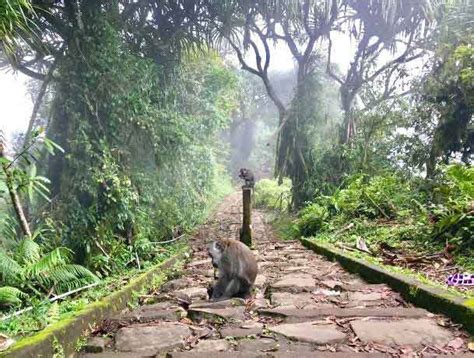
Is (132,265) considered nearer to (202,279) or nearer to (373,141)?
(202,279)

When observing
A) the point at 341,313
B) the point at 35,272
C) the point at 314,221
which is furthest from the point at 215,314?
the point at 314,221

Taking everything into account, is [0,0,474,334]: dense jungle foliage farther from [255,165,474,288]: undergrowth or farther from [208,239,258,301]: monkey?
[208,239,258,301]: monkey

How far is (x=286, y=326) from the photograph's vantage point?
278cm

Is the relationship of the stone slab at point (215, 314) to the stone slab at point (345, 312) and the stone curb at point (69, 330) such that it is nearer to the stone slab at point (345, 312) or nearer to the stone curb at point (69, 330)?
the stone slab at point (345, 312)

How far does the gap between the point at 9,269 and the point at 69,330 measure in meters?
1.90

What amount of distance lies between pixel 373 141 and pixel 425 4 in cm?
391

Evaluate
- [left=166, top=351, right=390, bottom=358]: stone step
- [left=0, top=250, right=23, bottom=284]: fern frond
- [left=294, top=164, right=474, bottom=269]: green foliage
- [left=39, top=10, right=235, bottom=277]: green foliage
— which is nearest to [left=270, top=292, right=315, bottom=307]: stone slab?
[left=166, top=351, right=390, bottom=358]: stone step

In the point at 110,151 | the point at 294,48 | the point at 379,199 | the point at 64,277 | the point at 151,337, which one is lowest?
the point at 64,277

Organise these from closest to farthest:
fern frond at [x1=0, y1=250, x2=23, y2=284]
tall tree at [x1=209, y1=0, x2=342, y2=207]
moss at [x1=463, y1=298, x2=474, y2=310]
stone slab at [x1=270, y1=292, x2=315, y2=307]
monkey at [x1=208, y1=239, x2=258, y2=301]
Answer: moss at [x1=463, y1=298, x2=474, y2=310], stone slab at [x1=270, y1=292, x2=315, y2=307], monkey at [x1=208, y1=239, x2=258, y2=301], fern frond at [x1=0, y1=250, x2=23, y2=284], tall tree at [x1=209, y1=0, x2=342, y2=207]

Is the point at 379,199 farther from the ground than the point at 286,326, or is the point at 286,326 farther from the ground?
the point at 379,199

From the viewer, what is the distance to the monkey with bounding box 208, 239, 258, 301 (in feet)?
11.9

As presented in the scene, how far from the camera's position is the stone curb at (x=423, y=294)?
260 cm

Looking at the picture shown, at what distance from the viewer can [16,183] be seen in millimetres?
4609

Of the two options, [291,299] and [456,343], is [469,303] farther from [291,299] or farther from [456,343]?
[291,299]
